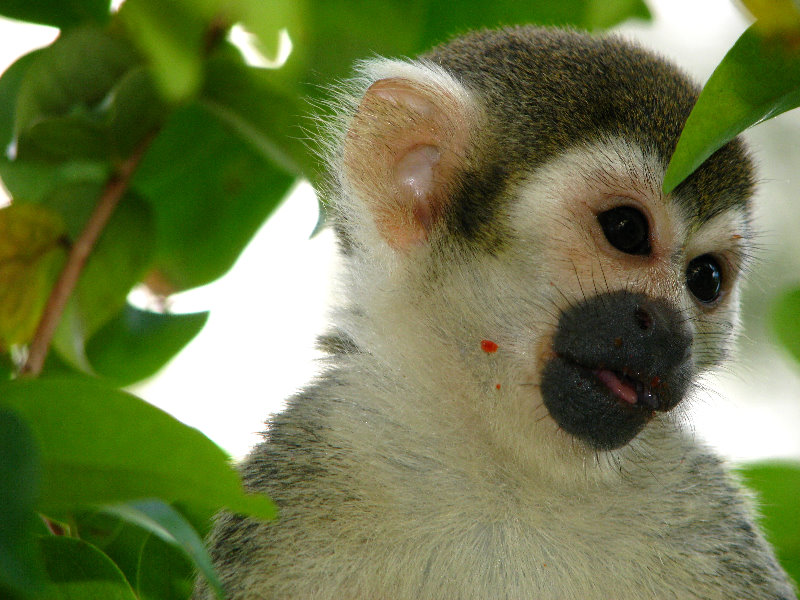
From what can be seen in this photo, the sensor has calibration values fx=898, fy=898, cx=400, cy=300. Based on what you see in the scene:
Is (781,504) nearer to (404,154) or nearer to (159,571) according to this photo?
(404,154)

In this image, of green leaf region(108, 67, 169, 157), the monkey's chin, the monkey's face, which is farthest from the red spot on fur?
green leaf region(108, 67, 169, 157)

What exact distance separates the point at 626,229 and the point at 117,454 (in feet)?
5.18

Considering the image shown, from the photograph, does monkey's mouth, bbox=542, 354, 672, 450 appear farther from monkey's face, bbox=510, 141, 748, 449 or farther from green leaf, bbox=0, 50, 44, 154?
green leaf, bbox=0, 50, 44, 154

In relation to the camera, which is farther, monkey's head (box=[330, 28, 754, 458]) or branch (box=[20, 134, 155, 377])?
monkey's head (box=[330, 28, 754, 458])

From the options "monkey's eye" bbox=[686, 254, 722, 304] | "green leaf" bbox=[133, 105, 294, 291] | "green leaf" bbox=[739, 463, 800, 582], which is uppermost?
"monkey's eye" bbox=[686, 254, 722, 304]

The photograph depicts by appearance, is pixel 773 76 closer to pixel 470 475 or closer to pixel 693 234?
pixel 693 234

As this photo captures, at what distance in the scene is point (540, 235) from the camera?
8.43 ft

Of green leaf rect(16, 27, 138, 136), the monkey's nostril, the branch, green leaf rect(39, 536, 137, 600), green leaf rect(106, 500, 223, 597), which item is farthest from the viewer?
green leaf rect(16, 27, 138, 136)

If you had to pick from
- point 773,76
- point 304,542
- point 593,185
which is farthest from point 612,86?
point 304,542

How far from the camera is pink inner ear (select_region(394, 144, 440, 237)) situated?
284 centimetres

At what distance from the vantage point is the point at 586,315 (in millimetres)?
2445

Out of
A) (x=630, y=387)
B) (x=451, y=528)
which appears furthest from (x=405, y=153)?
(x=451, y=528)

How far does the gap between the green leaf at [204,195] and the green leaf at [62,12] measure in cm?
42

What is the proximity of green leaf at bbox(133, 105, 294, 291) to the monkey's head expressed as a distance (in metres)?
0.29
